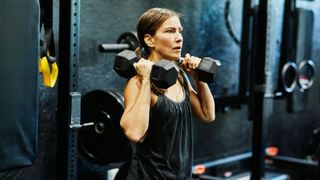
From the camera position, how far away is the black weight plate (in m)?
2.50

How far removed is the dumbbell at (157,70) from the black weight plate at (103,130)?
626 mm

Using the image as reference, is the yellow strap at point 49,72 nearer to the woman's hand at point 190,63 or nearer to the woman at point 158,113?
the woman at point 158,113

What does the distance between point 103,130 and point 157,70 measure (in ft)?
2.87

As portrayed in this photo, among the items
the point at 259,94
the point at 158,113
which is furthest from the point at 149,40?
the point at 259,94

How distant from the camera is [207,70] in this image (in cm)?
197

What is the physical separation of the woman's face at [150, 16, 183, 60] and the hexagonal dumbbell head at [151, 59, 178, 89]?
165 millimetres

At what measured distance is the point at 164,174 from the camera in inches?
74.7

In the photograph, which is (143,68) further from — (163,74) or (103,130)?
(103,130)

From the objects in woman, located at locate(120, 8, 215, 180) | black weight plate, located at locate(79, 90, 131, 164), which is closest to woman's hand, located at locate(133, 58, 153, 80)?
woman, located at locate(120, 8, 215, 180)

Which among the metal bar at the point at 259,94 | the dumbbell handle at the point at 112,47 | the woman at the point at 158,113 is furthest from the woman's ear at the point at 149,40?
the metal bar at the point at 259,94

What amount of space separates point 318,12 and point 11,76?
352 cm

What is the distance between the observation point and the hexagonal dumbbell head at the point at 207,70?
1975 millimetres

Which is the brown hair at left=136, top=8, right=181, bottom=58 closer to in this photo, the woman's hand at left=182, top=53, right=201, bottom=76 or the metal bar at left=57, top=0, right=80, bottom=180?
the woman's hand at left=182, top=53, right=201, bottom=76

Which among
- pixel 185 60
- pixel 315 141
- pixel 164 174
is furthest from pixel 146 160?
pixel 315 141
